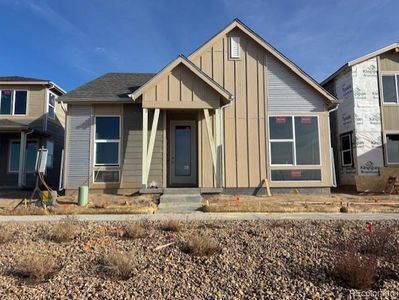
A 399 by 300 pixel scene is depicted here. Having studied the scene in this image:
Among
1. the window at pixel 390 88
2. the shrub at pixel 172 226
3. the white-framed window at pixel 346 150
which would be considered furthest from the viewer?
the white-framed window at pixel 346 150

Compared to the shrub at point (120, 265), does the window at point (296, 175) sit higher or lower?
higher

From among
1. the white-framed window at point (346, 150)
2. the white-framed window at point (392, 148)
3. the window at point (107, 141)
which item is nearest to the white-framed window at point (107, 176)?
the window at point (107, 141)

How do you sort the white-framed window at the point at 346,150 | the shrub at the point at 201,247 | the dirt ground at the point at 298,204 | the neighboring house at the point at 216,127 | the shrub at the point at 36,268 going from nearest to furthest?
1. the shrub at the point at 36,268
2. the shrub at the point at 201,247
3. the dirt ground at the point at 298,204
4. the neighboring house at the point at 216,127
5. the white-framed window at the point at 346,150

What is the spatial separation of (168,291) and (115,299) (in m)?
0.63

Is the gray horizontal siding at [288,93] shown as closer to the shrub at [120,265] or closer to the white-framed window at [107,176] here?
the white-framed window at [107,176]

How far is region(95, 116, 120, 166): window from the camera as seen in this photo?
14469 millimetres

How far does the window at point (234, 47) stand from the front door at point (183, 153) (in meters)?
3.26

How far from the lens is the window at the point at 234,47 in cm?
1537

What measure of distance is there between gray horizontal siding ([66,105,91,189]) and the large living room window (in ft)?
23.7

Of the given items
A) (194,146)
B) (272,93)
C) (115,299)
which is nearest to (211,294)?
(115,299)

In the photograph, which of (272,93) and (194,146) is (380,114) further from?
(194,146)

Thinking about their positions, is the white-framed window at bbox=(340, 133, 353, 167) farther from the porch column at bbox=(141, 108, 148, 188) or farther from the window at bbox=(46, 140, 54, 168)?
the window at bbox=(46, 140, 54, 168)

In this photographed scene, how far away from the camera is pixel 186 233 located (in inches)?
277

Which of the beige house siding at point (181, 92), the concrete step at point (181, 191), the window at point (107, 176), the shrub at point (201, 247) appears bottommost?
the shrub at point (201, 247)
